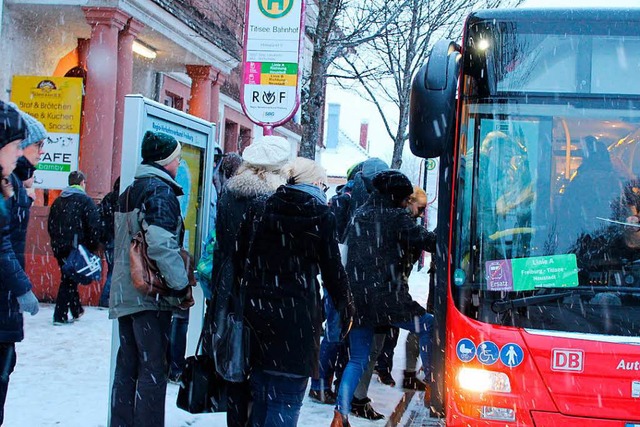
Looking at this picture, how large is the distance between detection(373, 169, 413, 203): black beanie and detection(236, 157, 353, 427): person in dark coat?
1650 millimetres

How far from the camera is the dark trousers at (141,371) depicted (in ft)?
15.2

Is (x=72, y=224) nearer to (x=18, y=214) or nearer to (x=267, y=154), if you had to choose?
(x=18, y=214)

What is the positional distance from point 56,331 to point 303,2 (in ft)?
15.3

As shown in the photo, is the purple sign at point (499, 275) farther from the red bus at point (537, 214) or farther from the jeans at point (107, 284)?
the jeans at point (107, 284)

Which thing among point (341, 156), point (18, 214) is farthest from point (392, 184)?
point (341, 156)

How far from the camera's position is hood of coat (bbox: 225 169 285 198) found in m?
4.45

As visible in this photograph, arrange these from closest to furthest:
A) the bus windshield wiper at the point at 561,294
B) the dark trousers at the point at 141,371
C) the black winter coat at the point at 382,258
A: the bus windshield wiper at the point at 561,294
the dark trousers at the point at 141,371
the black winter coat at the point at 382,258

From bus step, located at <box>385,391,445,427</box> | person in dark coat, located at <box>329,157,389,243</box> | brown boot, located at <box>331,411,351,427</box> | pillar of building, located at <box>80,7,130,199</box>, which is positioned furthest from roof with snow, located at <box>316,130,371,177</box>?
brown boot, located at <box>331,411,351,427</box>

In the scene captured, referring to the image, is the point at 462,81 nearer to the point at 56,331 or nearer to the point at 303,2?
the point at 303,2

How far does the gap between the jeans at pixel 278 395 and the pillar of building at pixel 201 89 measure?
1199cm

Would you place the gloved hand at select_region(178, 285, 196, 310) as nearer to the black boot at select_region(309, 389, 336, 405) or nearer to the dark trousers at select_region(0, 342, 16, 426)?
the dark trousers at select_region(0, 342, 16, 426)

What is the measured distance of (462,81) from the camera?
15.8 ft

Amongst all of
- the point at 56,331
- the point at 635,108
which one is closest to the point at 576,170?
the point at 635,108

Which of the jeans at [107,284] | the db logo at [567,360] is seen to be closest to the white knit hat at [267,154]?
the db logo at [567,360]
